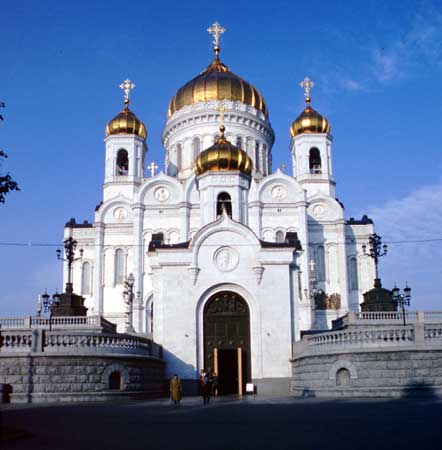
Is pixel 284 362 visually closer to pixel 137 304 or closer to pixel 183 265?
pixel 183 265

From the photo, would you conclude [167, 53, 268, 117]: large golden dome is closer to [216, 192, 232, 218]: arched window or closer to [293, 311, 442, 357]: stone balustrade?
[216, 192, 232, 218]: arched window

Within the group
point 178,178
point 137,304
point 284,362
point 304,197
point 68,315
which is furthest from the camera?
point 178,178

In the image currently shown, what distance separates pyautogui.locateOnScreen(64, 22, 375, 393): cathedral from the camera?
2894 centimetres

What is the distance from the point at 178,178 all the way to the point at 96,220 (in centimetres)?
814

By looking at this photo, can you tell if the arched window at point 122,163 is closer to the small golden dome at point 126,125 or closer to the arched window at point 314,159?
the small golden dome at point 126,125

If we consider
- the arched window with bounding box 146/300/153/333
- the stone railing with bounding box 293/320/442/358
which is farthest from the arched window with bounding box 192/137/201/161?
the stone railing with bounding box 293/320/442/358

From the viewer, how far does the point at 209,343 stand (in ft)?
95.1

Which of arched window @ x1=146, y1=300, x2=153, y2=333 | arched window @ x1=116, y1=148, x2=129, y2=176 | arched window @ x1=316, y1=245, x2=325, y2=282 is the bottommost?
arched window @ x1=146, y1=300, x2=153, y2=333

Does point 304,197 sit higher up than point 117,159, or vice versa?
point 117,159

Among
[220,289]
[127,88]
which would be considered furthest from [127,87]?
[220,289]

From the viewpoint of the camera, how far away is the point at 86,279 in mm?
51969

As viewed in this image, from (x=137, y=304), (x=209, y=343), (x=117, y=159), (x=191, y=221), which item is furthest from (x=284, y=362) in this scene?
(x=117, y=159)

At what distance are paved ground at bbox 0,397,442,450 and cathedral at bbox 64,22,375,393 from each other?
10515mm

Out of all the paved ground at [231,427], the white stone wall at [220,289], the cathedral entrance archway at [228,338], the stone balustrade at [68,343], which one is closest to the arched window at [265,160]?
the white stone wall at [220,289]
